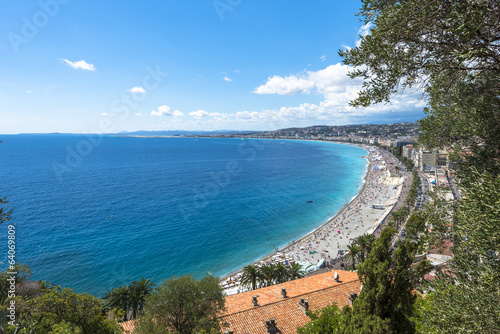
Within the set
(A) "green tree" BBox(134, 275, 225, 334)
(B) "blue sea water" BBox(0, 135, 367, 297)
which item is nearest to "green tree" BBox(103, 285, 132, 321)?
(B) "blue sea water" BBox(0, 135, 367, 297)

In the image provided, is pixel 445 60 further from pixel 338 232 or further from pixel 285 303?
pixel 338 232

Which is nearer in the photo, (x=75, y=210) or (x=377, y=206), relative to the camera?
(x=75, y=210)

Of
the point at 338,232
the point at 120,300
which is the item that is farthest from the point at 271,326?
the point at 338,232

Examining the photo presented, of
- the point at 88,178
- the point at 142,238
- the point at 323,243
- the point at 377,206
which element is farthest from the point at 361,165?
the point at 88,178

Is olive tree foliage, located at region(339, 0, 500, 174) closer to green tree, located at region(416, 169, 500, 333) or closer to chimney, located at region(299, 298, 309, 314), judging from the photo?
green tree, located at region(416, 169, 500, 333)

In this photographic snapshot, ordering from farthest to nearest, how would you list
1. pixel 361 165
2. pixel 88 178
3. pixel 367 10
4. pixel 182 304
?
pixel 361 165
pixel 88 178
pixel 182 304
pixel 367 10

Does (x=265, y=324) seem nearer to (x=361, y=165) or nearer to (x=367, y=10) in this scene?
(x=367, y=10)
